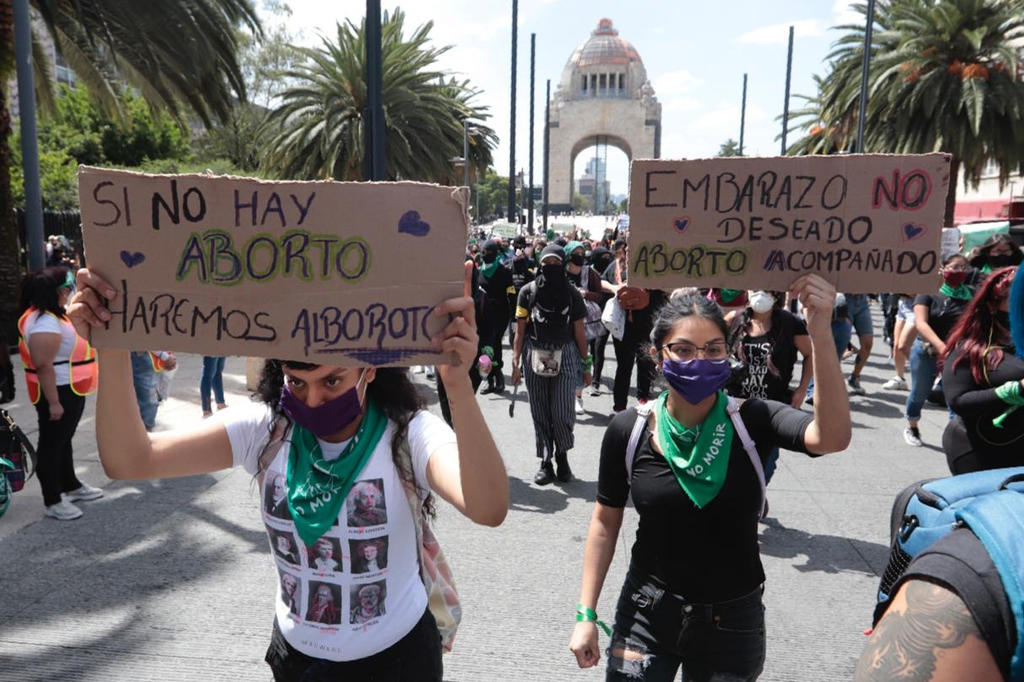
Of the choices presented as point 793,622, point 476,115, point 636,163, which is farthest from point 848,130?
point 636,163

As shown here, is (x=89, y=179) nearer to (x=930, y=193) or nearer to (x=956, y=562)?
(x=956, y=562)

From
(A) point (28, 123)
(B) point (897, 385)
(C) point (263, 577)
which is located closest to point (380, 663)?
(C) point (263, 577)

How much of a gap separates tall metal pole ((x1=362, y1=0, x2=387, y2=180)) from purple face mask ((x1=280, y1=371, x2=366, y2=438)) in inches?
197

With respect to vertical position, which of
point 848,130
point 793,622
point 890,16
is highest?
point 890,16

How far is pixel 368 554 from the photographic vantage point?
2.01 m

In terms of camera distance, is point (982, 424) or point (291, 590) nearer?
point (291, 590)

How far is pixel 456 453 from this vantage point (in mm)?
2008

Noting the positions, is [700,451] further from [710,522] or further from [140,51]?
[140,51]

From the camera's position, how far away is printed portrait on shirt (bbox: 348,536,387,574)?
78.6 inches

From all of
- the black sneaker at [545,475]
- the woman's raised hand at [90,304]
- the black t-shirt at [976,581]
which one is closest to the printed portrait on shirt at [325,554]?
the woman's raised hand at [90,304]

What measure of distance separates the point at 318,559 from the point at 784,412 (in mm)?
1455

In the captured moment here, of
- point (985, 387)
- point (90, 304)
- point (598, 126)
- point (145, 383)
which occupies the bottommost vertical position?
point (145, 383)

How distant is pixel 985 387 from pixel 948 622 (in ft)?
8.53

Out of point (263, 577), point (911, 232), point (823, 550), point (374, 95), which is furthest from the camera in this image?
point (374, 95)
